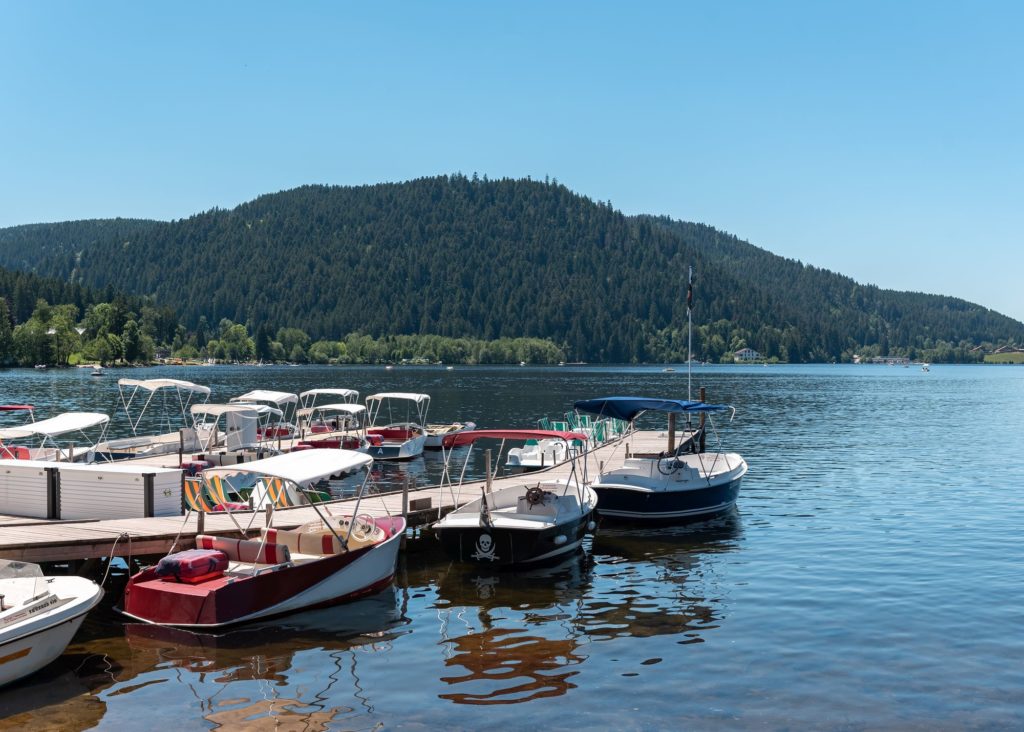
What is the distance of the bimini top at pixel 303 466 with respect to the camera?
20.8 meters

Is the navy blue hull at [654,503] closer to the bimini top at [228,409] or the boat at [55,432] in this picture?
the boat at [55,432]

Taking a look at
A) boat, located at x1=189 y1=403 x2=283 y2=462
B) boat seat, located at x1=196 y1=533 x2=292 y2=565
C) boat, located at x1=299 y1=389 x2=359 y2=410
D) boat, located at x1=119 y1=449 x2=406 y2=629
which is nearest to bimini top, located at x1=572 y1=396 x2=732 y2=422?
boat, located at x1=119 y1=449 x2=406 y2=629

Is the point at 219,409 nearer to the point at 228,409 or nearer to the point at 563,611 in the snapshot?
the point at 228,409

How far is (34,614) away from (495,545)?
12.2 metres

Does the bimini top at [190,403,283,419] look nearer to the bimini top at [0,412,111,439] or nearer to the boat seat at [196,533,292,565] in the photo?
the bimini top at [0,412,111,439]

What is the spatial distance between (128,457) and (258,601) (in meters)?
26.4

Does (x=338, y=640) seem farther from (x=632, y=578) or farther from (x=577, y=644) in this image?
(x=632, y=578)

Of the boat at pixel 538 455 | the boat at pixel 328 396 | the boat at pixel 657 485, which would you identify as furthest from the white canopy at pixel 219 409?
the boat at pixel 657 485

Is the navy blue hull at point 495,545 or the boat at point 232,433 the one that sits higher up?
the boat at point 232,433

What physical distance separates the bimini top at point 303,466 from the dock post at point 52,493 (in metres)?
5.16

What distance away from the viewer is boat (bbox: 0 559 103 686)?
1555 centimetres

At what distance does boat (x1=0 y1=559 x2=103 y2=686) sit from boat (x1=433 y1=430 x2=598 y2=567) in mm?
10148

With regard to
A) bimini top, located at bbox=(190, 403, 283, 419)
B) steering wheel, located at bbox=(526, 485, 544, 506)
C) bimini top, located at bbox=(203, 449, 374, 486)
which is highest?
bimini top, located at bbox=(203, 449, 374, 486)

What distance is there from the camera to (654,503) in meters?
31.8
